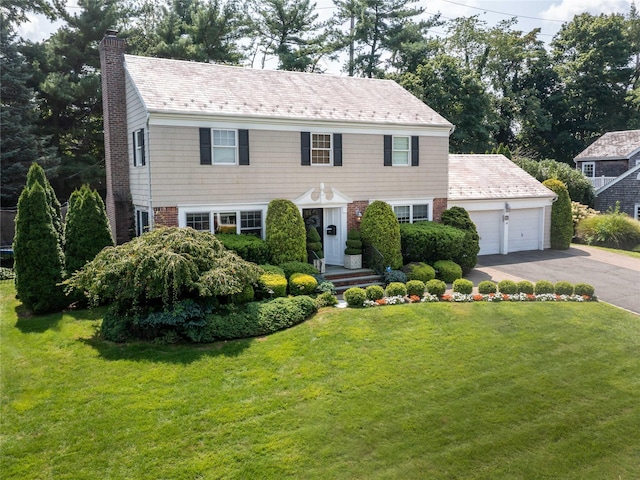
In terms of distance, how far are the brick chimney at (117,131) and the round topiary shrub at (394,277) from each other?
9.40 m

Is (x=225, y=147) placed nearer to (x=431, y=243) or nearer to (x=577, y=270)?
(x=431, y=243)

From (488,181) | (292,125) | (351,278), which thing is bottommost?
(351,278)

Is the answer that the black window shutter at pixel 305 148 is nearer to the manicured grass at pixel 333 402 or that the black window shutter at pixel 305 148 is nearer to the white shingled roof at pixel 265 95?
the white shingled roof at pixel 265 95

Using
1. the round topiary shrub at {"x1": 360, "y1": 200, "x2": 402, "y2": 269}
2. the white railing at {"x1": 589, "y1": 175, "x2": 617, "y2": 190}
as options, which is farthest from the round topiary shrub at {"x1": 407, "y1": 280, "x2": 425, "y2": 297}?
the white railing at {"x1": 589, "y1": 175, "x2": 617, "y2": 190}

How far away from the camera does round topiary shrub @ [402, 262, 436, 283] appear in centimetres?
1731

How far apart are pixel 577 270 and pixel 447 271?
5.99 m

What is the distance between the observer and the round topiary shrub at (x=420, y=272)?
1731cm

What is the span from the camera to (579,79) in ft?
156

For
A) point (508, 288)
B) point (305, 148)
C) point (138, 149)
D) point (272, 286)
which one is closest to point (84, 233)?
point (138, 149)

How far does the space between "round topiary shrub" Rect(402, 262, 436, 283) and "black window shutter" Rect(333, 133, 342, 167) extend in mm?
4589

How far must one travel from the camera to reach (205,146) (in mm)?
16641

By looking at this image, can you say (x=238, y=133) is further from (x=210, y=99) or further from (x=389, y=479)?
(x=389, y=479)

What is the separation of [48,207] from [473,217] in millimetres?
16685

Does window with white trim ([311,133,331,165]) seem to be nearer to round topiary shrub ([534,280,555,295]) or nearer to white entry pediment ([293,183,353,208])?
white entry pediment ([293,183,353,208])
